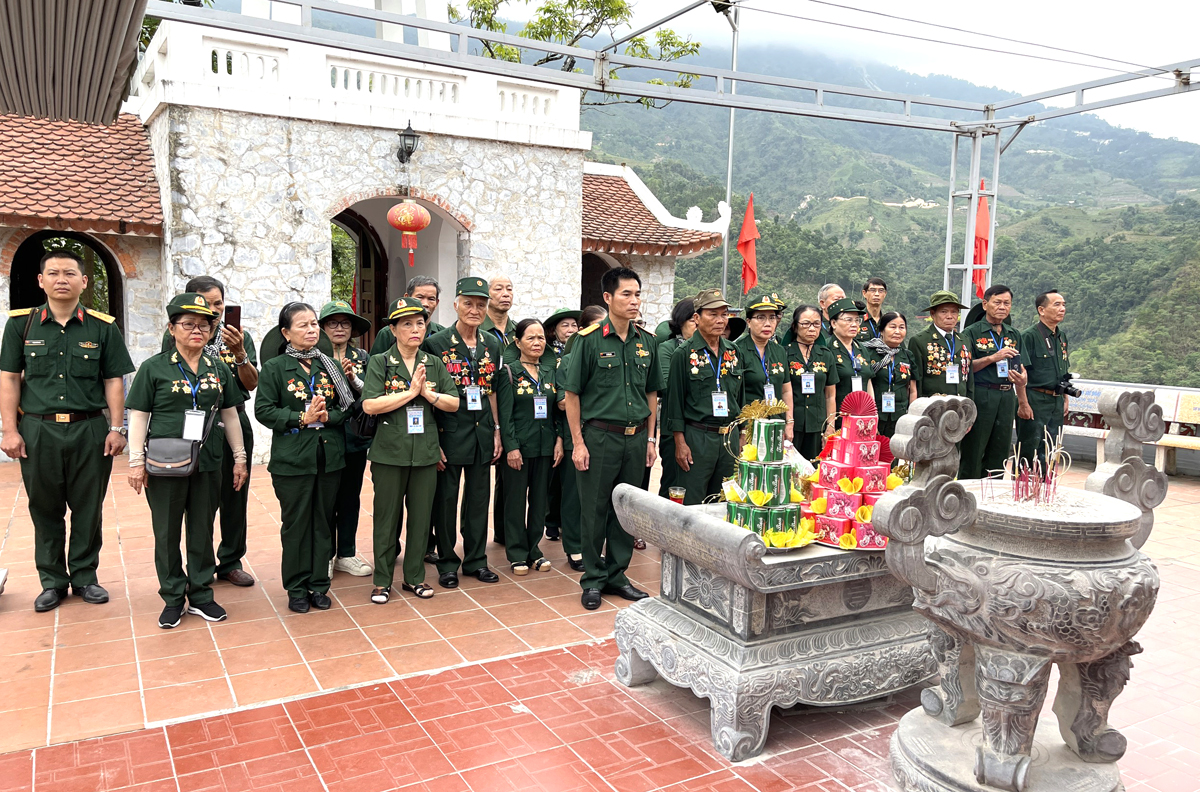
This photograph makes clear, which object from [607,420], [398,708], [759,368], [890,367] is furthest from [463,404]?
[890,367]

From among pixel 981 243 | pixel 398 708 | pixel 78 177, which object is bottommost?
pixel 398 708

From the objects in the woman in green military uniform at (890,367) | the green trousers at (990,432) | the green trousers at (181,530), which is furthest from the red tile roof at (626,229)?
the green trousers at (181,530)

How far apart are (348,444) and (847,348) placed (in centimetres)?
363

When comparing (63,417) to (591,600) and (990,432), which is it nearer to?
(591,600)

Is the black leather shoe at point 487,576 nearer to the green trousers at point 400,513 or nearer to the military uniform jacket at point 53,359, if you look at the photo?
the green trousers at point 400,513

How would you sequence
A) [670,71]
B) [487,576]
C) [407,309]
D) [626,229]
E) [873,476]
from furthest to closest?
1. [626,229]
2. [670,71]
3. [487,576]
4. [407,309]
5. [873,476]

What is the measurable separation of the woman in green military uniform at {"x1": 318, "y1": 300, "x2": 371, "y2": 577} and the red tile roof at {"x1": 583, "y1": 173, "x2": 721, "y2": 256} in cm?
665

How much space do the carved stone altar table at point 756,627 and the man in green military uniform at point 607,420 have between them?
0.94 metres

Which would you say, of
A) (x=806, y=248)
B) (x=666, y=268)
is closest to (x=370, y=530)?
(x=666, y=268)

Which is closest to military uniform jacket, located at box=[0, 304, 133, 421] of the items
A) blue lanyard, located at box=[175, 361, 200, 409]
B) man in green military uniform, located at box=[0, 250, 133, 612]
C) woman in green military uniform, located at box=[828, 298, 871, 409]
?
man in green military uniform, located at box=[0, 250, 133, 612]

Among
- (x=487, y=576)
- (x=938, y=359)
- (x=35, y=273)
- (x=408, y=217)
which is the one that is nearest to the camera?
(x=487, y=576)

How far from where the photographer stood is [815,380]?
6027mm

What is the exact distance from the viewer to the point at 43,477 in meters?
4.46

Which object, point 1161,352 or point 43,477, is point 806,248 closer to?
point 1161,352
